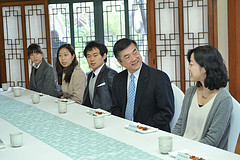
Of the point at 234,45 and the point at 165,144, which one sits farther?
the point at 234,45

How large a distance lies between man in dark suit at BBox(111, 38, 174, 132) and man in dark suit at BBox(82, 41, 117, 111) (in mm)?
437

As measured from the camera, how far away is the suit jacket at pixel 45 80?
4.34 meters

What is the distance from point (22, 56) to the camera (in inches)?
259

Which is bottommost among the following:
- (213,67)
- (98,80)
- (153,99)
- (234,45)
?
(153,99)

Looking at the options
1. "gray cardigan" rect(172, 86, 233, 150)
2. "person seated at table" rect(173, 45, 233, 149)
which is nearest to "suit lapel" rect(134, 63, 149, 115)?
"person seated at table" rect(173, 45, 233, 149)

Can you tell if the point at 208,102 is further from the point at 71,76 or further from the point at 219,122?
the point at 71,76

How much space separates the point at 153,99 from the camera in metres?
2.66

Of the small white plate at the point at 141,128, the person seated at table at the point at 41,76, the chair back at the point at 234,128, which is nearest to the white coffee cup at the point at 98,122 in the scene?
the small white plate at the point at 141,128

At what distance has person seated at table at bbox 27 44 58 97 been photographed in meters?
4.34

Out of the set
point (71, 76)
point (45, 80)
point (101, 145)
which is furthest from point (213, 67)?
point (45, 80)

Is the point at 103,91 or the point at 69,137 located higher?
the point at 103,91

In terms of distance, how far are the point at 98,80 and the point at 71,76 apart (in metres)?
0.58

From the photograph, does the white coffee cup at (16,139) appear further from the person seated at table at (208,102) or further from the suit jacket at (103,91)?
the suit jacket at (103,91)

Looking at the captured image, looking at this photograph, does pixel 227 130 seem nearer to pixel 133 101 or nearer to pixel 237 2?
pixel 133 101
